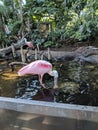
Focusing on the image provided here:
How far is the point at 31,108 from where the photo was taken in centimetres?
187

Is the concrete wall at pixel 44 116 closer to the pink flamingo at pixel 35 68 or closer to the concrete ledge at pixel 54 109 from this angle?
the concrete ledge at pixel 54 109

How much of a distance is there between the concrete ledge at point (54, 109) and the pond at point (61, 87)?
4.20 ft

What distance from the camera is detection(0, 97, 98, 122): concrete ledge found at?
173 cm

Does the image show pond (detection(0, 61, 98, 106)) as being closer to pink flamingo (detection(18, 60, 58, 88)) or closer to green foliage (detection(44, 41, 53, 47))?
pink flamingo (detection(18, 60, 58, 88))

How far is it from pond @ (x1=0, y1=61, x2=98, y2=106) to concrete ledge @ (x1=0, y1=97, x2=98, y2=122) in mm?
1279

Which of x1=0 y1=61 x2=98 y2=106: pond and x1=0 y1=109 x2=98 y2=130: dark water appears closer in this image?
x1=0 y1=109 x2=98 y2=130: dark water

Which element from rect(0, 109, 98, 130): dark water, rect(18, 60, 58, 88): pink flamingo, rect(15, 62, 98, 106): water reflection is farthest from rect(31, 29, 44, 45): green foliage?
rect(0, 109, 98, 130): dark water

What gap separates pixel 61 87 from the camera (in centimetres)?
363

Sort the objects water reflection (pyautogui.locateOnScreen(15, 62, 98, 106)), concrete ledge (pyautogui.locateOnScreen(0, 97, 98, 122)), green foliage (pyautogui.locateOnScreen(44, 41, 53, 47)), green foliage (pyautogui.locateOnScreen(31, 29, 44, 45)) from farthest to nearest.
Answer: green foliage (pyautogui.locateOnScreen(31, 29, 44, 45)) → green foliage (pyautogui.locateOnScreen(44, 41, 53, 47)) → water reflection (pyautogui.locateOnScreen(15, 62, 98, 106)) → concrete ledge (pyautogui.locateOnScreen(0, 97, 98, 122))

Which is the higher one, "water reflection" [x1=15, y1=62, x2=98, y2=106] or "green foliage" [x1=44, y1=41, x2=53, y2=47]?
"green foliage" [x1=44, y1=41, x2=53, y2=47]

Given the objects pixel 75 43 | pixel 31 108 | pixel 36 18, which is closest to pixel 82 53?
pixel 75 43

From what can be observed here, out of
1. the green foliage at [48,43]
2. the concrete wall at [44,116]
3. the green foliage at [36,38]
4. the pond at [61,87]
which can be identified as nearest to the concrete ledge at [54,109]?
the concrete wall at [44,116]

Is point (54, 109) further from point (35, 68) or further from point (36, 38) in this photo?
point (36, 38)

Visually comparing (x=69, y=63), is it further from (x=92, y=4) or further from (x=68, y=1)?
(x=68, y=1)
